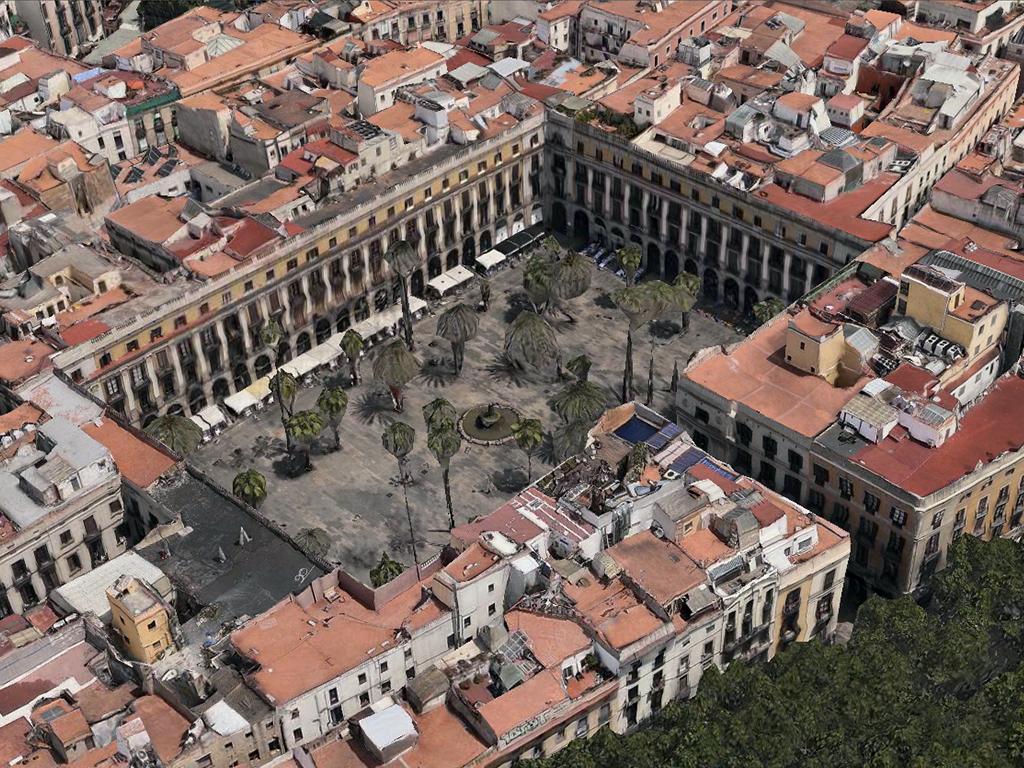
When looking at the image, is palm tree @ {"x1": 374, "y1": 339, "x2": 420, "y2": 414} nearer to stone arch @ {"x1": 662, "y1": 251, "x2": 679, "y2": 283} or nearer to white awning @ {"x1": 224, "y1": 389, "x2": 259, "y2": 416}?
white awning @ {"x1": 224, "y1": 389, "x2": 259, "y2": 416}

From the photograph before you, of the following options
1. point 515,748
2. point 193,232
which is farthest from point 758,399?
point 193,232

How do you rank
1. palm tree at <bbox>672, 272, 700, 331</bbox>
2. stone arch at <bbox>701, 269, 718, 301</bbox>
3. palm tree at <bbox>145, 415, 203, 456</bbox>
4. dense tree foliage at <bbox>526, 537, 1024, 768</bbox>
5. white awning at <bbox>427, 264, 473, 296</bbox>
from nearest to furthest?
dense tree foliage at <bbox>526, 537, 1024, 768</bbox>
palm tree at <bbox>145, 415, 203, 456</bbox>
palm tree at <bbox>672, 272, 700, 331</bbox>
stone arch at <bbox>701, 269, 718, 301</bbox>
white awning at <bbox>427, 264, 473, 296</bbox>

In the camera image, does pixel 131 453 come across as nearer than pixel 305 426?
Yes

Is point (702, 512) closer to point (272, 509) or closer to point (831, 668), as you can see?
point (831, 668)

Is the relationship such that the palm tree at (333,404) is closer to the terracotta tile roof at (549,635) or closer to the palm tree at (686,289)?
the palm tree at (686,289)

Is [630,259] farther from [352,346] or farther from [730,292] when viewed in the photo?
[352,346]

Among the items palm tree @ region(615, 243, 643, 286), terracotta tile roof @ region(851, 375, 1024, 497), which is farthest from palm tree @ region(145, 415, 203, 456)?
terracotta tile roof @ region(851, 375, 1024, 497)

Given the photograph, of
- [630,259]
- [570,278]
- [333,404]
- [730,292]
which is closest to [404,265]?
[570,278]
